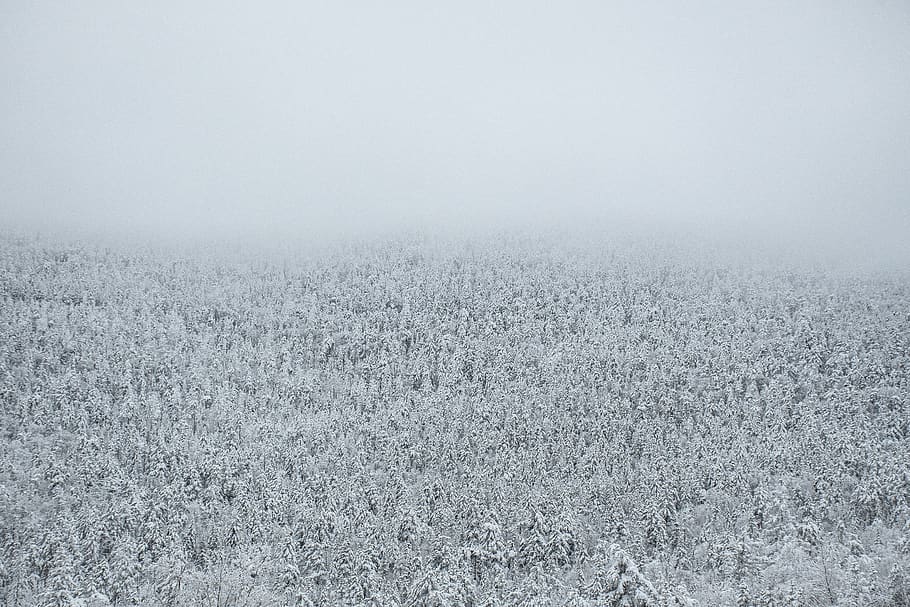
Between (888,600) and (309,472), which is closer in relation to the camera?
(888,600)

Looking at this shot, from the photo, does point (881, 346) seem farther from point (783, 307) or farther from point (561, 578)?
point (561, 578)

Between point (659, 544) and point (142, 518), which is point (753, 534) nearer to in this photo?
point (659, 544)

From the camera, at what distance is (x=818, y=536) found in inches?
2157

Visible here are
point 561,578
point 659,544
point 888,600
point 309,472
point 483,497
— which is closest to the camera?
point 888,600

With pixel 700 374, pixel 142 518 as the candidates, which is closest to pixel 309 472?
pixel 142 518

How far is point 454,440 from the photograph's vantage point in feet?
307

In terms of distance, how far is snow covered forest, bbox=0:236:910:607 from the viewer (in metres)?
54.9

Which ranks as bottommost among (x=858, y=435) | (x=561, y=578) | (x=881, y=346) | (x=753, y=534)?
(x=561, y=578)

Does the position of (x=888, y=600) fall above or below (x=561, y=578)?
above

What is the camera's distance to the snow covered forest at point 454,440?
54.9 metres

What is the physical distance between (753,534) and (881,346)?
71.2m

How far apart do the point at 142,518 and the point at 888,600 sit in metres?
77.8

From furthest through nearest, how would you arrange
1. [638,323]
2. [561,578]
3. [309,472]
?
[638,323] < [309,472] < [561,578]

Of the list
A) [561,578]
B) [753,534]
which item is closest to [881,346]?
[753,534]
